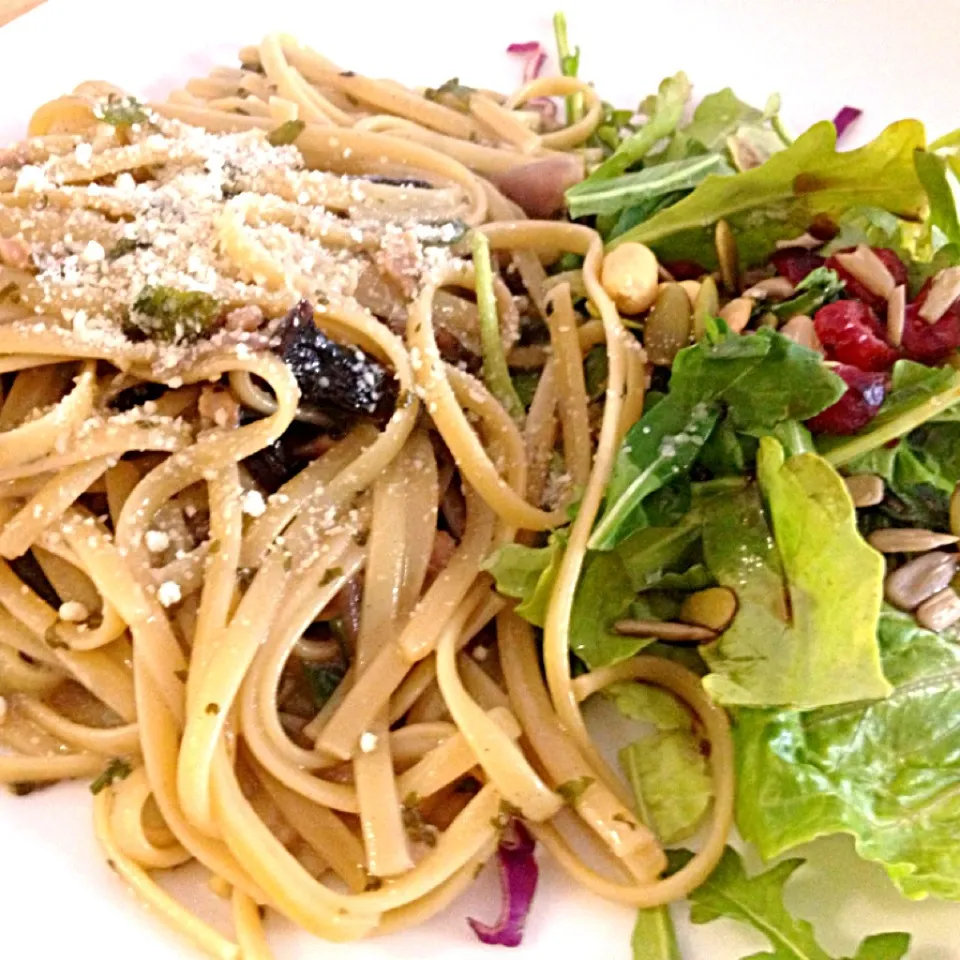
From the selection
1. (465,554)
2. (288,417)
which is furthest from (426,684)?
(288,417)

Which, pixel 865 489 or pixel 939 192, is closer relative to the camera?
pixel 865 489

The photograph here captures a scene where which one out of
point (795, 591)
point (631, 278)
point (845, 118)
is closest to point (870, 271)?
point (631, 278)

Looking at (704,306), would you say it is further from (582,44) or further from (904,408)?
(582,44)

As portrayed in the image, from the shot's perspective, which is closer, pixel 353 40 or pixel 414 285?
pixel 414 285

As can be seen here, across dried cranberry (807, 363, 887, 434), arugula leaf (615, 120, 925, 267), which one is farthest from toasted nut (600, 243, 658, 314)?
dried cranberry (807, 363, 887, 434)

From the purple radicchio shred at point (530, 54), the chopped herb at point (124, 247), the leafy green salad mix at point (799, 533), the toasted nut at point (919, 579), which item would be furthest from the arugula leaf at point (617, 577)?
the purple radicchio shred at point (530, 54)

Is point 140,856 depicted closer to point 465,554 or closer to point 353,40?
point 465,554
